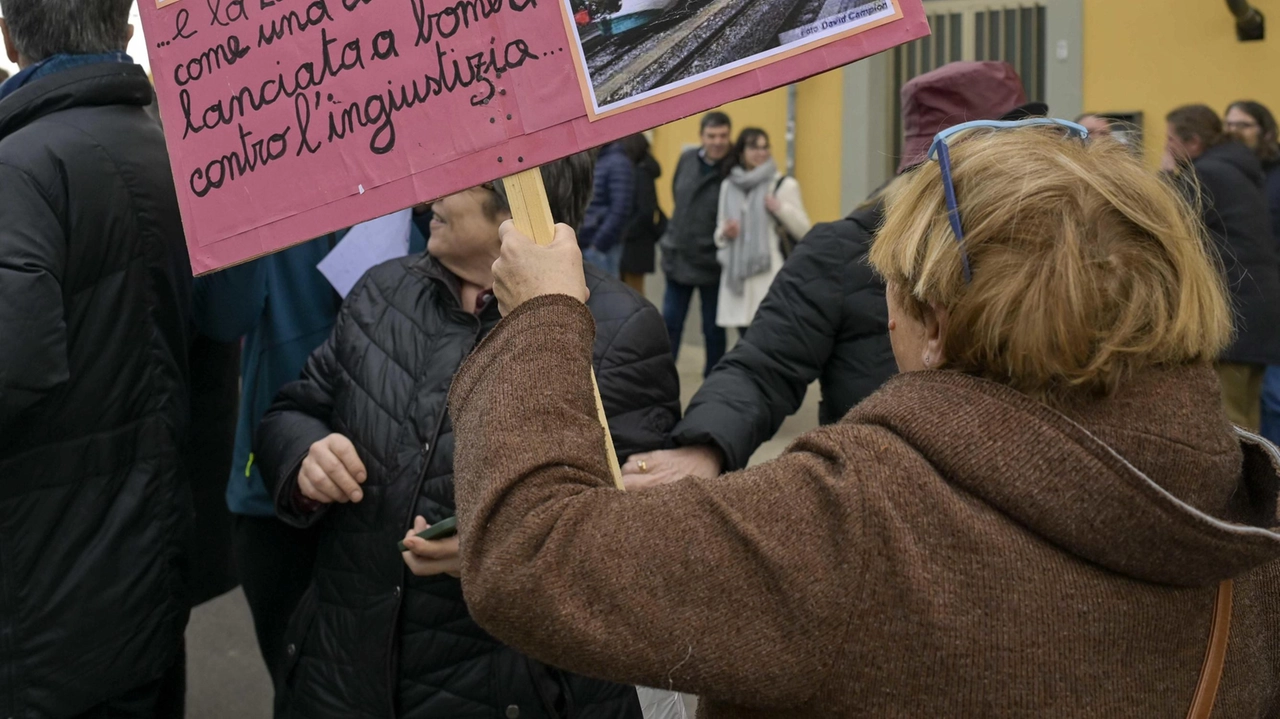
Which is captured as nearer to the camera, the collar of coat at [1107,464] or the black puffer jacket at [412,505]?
the collar of coat at [1107,464]

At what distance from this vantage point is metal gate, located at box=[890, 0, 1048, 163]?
8.80 meters

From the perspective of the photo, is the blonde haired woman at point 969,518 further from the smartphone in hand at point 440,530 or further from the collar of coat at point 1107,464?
the smartphone in hand at point 440,530

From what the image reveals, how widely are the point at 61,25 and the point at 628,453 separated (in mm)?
1359

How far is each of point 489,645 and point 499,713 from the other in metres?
0.11

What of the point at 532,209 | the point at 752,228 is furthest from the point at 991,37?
the point at 532,209

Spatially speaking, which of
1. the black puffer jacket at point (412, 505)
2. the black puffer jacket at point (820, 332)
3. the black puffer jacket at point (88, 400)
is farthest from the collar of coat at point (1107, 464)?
the black puffer jacket at point (88, 400)

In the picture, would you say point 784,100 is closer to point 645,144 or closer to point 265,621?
point 645,144

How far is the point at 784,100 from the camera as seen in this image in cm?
1048

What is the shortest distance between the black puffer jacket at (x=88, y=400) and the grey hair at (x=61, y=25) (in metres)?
0.07

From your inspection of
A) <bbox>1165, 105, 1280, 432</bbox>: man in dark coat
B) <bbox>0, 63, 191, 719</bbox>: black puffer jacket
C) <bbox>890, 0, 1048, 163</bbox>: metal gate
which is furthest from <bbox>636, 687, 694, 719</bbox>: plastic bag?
<bbox>890, 0, 1048, 163</bbox>: metal gate

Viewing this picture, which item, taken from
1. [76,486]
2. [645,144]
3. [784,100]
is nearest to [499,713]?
[76,486]

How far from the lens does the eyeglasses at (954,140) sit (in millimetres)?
1266

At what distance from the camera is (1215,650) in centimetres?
133

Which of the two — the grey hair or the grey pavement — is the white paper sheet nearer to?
the grey hair
